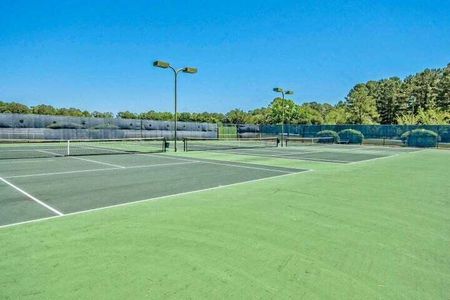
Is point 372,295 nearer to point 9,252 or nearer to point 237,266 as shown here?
point 237,266

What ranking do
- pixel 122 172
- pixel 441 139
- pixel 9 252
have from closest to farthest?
pixel 9 252, pixel 122 172, pixel 441 139

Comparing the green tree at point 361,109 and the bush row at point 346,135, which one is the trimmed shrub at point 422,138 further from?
the green tree at point 361,109

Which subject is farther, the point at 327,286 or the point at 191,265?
the point at 191,265

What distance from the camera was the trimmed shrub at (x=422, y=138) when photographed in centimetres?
3684

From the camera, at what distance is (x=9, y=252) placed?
151 inches

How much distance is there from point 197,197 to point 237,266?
12.2 ft

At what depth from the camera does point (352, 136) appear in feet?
138

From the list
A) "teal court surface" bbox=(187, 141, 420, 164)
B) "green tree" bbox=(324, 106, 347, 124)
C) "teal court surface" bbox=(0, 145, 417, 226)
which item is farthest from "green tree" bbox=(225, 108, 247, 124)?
"teal court surface" bbox=(0, 145, 417, 226)

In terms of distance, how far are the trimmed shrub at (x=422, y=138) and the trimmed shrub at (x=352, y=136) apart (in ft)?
17.5

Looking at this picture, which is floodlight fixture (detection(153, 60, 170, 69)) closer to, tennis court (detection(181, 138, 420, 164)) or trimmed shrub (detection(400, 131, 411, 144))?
tennis court (detection(181, 138, 420, 164))

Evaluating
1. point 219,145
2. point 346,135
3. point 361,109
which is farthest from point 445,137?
point 361,109

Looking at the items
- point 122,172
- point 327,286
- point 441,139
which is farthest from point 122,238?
point 441,139

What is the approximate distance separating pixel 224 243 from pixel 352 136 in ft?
135

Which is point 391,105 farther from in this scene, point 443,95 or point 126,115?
point 126,115
